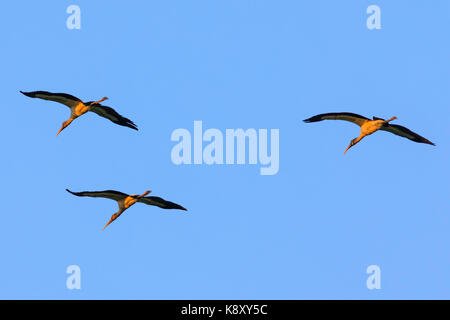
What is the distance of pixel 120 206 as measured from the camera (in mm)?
43594

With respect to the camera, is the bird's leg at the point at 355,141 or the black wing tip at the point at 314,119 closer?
the black wing tip at the point at 314,119

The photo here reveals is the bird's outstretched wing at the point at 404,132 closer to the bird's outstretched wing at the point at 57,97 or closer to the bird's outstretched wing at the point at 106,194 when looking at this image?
the bird's outstretched wing at the point at 106,194

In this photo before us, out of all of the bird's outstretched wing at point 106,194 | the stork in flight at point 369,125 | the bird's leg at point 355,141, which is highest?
the stork in flight at point 369,125

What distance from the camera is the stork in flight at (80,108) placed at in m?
41.5

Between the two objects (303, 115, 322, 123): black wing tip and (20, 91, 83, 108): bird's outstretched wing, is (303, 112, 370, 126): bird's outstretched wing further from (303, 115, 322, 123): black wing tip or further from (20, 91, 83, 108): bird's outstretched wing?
(20, 91, 83, 108): bird's outstretched wing

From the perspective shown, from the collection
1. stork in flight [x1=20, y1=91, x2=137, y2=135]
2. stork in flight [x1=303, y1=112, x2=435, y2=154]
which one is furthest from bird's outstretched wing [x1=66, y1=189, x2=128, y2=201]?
stork in flight [x1=303, y1=112, x2=435, y2=154]

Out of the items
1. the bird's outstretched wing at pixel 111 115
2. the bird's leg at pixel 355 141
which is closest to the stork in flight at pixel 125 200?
the bird's outstretched wing at pixel 111 115

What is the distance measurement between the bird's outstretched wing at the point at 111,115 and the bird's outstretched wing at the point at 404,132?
32.9ft

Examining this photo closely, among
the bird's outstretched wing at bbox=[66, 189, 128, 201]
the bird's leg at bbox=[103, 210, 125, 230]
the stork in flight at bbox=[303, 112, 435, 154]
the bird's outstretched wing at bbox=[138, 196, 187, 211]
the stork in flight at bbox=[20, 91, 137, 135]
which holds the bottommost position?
the bird's leg at bbox=[103, 210, 125, 230]

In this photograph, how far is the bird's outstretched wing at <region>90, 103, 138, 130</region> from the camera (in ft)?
141

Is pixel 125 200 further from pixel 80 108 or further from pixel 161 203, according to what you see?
pixel 80 108

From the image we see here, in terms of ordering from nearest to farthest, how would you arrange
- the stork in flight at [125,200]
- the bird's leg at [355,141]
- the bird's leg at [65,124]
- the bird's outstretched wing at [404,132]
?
1. the stork in flight at [125,200]
2. the bird's outstretched wing at [404,132]
3. the bird's leg at [355,141]
4. the bird's leg at [65,124]
